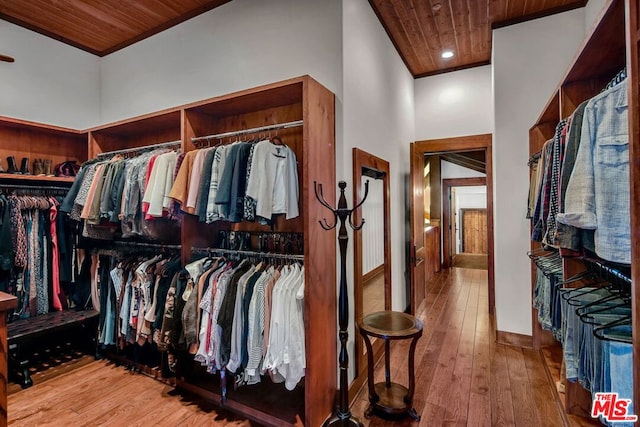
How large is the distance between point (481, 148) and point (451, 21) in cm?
153

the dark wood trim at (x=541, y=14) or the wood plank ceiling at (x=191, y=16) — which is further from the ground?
the wood plank ceiling at (x=191, y=16)

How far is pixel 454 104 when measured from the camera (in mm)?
4191

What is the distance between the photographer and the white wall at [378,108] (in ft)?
7.59

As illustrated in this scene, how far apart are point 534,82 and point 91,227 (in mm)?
4201

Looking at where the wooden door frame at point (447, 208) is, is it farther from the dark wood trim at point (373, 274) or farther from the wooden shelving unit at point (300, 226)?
the wooden shelving unit at point (300, 226)

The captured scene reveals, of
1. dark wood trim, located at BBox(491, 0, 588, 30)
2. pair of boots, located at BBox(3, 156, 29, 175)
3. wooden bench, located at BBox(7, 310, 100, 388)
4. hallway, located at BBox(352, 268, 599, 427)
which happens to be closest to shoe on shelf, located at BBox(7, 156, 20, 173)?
pair of boots, located at BBox(3, 156, 29, 175)

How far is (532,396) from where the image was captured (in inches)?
90.0

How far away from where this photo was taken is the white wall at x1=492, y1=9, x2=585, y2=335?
3.00m

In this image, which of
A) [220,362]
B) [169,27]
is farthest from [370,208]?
[169,27]

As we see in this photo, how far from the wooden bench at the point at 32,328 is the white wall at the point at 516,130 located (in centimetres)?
388

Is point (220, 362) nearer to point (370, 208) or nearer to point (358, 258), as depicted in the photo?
point (358, 258)

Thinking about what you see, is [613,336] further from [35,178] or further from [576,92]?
[35,178]

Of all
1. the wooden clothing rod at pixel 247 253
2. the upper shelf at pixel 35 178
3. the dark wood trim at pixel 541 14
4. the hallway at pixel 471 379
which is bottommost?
the hallway at pixel 471 379

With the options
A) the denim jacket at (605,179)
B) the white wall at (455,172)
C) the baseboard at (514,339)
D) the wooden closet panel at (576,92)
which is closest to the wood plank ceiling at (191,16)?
the wooden closet panel at (576,92)
